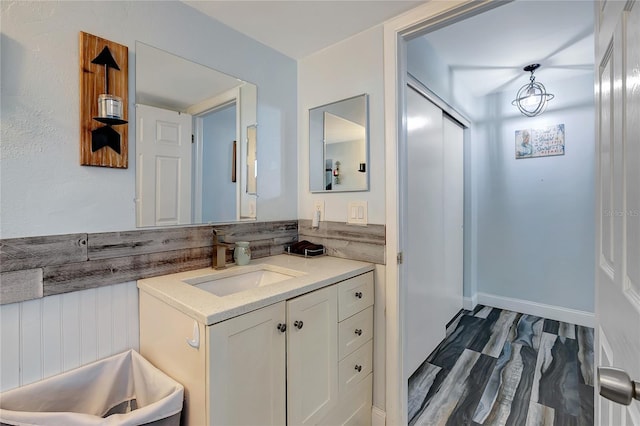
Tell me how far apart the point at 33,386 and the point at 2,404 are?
0.08 meters

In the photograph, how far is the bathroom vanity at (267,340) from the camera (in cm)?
96

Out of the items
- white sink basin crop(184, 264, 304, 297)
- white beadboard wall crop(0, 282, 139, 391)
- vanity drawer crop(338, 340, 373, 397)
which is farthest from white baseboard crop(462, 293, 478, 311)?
white beadboard wall crop(0, 282, 139, 391)

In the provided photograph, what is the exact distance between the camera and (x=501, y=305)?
10.6 ft

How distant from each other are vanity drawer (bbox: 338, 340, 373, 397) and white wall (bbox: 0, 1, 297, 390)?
3.15 ft

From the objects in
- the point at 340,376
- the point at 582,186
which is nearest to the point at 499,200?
the point at 582,186

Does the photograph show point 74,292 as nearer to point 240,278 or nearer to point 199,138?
point 240,278

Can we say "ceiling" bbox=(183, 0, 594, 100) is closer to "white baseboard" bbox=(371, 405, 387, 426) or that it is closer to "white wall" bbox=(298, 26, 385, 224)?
"white wall" bbox=(298, 26, 385, 224)

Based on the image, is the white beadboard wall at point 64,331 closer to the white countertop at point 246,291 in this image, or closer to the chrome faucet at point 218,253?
the white countertop at point 246,291

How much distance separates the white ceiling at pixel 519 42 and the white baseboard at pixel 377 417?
2.37 meters

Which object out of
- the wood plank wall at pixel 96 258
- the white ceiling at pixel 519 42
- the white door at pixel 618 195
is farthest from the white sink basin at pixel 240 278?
the white ceiling at pixel 519 42

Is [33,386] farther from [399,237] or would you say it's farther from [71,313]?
[399,237]

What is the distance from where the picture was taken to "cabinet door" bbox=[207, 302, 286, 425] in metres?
0.94

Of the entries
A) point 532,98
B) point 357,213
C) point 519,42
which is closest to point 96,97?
point 357,213

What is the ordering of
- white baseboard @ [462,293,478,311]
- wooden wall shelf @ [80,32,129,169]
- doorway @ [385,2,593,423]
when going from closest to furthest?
wooden wall shelf @ [80,32,129,169] < doorway @ [385,2,593,423] < white baseboard @ [462,293,478,311]
